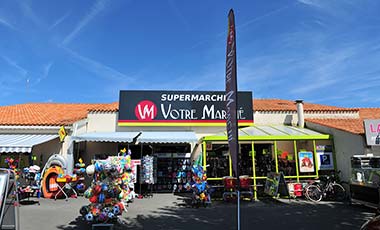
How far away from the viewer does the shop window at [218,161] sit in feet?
38.7

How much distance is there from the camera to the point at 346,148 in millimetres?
9852

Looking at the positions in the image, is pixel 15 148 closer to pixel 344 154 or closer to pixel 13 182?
pixel 13 182

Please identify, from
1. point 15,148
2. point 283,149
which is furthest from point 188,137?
point 15,148

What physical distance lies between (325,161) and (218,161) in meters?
4.50

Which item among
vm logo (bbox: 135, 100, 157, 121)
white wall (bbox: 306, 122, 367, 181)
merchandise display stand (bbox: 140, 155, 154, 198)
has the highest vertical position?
vm logo (bbox: 135, 100, 157, 121)

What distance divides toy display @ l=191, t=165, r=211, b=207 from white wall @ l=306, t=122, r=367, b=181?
17.9 feet

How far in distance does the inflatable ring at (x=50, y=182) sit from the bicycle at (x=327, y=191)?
9754 mm

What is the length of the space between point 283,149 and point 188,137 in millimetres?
4939

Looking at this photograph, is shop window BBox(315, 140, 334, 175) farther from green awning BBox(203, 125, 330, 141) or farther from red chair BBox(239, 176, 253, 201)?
red chair BBox(239, 176, 253, 201)

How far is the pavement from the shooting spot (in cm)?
632

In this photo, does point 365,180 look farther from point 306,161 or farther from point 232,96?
point 232,96

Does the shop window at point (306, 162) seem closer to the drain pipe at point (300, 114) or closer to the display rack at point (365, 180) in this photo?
the display rack at point (365, 180)

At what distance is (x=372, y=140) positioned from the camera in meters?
9.02

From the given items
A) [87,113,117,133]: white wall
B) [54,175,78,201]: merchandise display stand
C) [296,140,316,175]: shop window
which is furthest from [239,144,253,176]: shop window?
[54,175,78,201]: merchandise display stand
